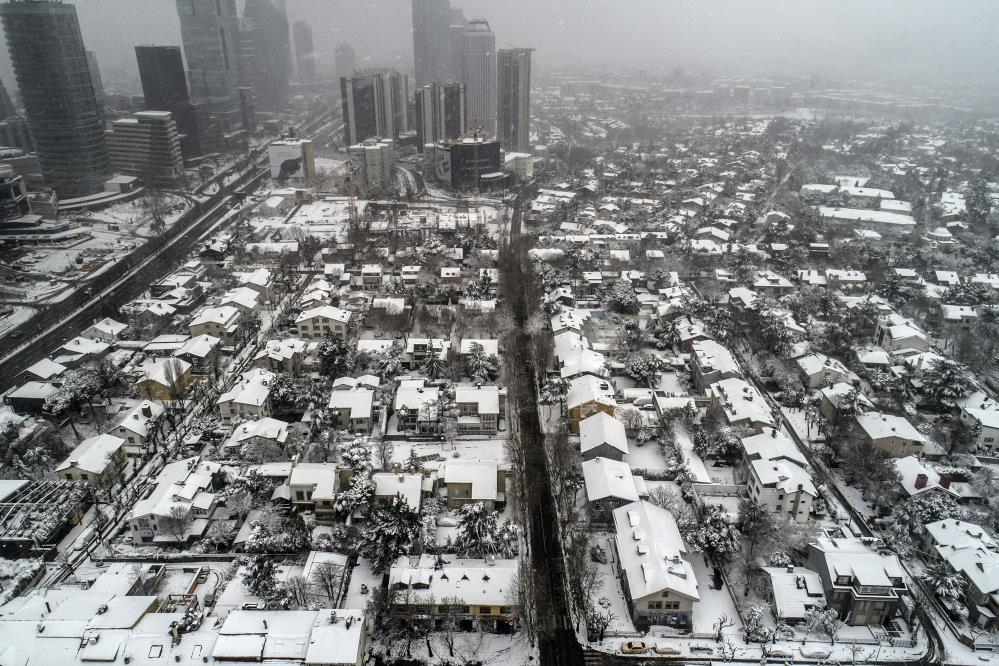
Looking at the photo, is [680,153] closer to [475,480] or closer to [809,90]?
[475,480]

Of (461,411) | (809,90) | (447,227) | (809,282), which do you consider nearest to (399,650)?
(461,411)

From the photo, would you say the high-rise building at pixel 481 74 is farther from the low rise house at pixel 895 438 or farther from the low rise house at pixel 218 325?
the low rise house at pixel 895 438

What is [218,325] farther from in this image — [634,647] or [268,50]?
[268,50]

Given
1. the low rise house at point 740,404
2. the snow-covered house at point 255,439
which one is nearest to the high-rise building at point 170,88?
the snow-covered house at point 255,439

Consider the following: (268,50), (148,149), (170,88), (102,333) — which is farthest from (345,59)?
(102,333)

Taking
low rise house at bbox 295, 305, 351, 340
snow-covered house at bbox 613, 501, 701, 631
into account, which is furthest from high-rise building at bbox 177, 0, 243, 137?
snow-covered house at bbox 613, 501, 701, 631
